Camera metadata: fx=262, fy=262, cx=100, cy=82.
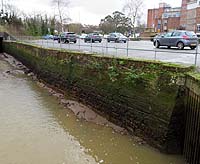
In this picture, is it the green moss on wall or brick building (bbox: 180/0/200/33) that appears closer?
the green moss on wall

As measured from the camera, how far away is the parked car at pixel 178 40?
1617cm

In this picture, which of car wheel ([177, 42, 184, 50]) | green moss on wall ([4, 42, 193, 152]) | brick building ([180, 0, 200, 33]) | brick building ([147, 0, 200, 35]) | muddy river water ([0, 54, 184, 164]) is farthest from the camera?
brick building ([147, 0, 200, 35])

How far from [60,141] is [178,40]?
11.2 metres

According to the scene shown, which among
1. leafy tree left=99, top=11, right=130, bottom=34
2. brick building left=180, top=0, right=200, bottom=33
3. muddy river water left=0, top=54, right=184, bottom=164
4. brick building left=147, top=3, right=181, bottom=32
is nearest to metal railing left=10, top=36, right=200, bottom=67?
muddy river water left=0, top=54, right=184, bottom=164

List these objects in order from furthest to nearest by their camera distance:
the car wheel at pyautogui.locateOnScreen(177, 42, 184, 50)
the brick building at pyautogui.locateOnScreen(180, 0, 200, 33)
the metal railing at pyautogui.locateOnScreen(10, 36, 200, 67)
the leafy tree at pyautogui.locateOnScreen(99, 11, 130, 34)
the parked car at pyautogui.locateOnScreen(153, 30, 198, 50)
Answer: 1. the brick building at pyautogui.locateOnScreen(180, 0, 200, 33)
2. the leafy tree at pyautogui.locateOnScreen(99, 11, 130, 34)
3. the car wheel at pyautogui.locateOnScreen(177, 42, 184, 50)
4. the parked car at pyautogui.locateOnScreen(153, 30, 198, 50)
5. the metal railing at pyautogui.locateOnScreen(10, 36, 200, 67)

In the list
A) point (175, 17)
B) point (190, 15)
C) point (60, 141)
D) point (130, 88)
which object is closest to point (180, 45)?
point (130, 88)

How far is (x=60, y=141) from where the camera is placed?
356 inches

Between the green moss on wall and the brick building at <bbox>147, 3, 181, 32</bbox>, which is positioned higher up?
the brick building at <bbox>147, 3, 181, 32</bbox>

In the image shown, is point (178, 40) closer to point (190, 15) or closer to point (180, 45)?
point (180, 45)

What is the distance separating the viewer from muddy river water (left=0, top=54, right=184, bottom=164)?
7.70 m

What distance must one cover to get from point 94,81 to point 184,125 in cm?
553

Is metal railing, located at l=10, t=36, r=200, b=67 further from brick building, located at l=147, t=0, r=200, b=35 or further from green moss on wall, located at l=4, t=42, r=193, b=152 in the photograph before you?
brick building, located at l=147, t=0, r=200, b=35

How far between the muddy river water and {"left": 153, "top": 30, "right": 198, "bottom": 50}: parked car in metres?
8.64

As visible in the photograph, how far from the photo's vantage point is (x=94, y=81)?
12.2 metres
